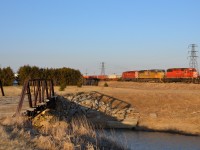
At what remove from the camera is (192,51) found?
8981cm

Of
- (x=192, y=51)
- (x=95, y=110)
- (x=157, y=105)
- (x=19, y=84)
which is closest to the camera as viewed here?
(x=95, y=110)

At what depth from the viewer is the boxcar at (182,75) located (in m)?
72.1

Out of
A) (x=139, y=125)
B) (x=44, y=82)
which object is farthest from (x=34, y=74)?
(x=44, y=82)

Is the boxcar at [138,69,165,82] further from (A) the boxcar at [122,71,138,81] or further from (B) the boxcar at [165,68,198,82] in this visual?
(A) the boxcar at [122,71,138,81]

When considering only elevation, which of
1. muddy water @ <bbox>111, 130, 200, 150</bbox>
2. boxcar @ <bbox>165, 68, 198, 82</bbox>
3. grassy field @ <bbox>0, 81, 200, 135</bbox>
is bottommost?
muddy water @ <bbox>111, 130, 200, 150</bbox>

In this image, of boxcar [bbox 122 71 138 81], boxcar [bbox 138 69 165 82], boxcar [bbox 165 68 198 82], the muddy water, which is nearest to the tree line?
boxcar [bbox 165 68 198 82]

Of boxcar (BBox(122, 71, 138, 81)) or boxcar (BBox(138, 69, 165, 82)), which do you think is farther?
boxcar (BBox(122, 71, 138, 81))

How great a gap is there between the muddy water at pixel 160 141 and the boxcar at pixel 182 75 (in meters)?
44.6

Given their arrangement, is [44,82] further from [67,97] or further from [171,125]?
[67,97]

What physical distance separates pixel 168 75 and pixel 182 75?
4.77 metres

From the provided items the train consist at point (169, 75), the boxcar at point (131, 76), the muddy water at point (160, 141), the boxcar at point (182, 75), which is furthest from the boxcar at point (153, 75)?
the muddy water at point (160, 141)

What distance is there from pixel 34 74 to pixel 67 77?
503 centimetres

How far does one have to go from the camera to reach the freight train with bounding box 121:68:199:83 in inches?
2858

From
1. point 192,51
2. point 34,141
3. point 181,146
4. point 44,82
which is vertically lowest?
point 181,146
